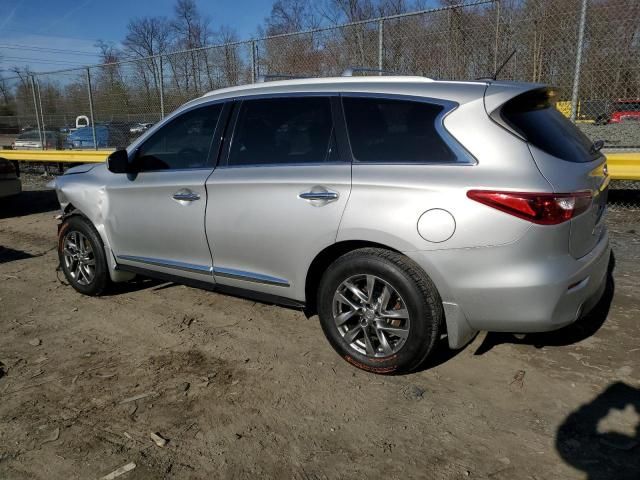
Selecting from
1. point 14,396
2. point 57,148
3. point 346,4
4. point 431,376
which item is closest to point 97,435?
point 14,396

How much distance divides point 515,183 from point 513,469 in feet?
4.55

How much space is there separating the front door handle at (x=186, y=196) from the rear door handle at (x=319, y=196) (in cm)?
96

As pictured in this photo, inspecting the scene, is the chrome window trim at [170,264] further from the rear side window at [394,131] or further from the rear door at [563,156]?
the rear door at [563,156]

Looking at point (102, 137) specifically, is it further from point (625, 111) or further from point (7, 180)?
point (625, 111)

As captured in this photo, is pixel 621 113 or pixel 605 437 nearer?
pixel 605 437

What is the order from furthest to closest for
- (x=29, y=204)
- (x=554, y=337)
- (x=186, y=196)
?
(x=29, y=204), (x=186, y=196), (x=554, y=337)

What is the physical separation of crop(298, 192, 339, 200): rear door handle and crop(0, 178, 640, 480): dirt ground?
3.66ft

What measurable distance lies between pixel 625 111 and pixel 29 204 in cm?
1048

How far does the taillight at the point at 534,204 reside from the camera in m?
2.61

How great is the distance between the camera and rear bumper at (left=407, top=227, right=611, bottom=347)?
2.66 metres

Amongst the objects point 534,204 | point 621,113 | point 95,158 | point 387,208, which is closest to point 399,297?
point 387,208

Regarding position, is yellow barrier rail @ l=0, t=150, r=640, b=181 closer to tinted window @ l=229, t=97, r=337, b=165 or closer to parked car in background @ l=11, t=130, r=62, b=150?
parked car in background @ l=11, t=130, r=62, b=150

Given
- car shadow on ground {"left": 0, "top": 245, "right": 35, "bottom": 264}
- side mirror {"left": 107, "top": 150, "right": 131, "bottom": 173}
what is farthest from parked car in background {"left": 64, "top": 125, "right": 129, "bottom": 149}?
side mirror {"left": 107, "top": 150, "right": 131, "bottom": 173}

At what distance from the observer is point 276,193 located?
3373 millimetres
